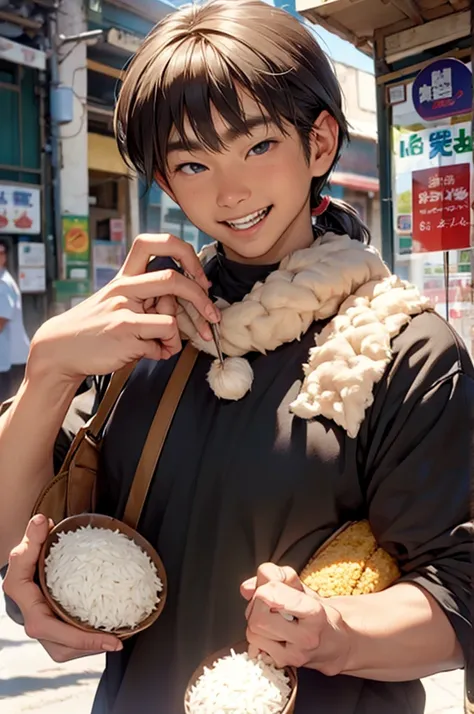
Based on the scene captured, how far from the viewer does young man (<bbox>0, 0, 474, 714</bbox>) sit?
0.74 m

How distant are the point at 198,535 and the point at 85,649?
7.3 inches

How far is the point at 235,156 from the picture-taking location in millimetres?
875

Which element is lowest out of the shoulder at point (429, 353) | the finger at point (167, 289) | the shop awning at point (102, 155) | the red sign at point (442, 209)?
the shoulder at point (429, 353)

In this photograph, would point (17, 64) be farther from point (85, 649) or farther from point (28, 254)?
point (85, 649)

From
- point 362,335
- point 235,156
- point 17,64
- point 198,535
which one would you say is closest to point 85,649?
point 198,535

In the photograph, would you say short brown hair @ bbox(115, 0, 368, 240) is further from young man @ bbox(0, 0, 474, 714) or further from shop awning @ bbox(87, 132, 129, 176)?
shop awning @ bbox(87, 132, 129, 176)

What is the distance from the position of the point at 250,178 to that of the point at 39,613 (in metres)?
0.59

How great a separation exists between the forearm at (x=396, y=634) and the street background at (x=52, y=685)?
6.07ft

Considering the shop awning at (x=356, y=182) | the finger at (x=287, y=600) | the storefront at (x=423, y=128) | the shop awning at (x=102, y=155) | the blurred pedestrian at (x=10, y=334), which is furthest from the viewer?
the shop awning at (x=356, y=182)

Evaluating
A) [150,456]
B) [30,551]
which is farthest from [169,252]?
[30,551]

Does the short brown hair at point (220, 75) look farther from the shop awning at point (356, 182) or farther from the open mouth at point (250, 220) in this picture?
the shop awning at point (356, 182)

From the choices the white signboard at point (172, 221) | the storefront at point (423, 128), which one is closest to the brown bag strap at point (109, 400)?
the storefront at point (423, 128)

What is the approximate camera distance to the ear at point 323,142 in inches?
37.1

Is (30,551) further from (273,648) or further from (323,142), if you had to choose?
(323,142)
